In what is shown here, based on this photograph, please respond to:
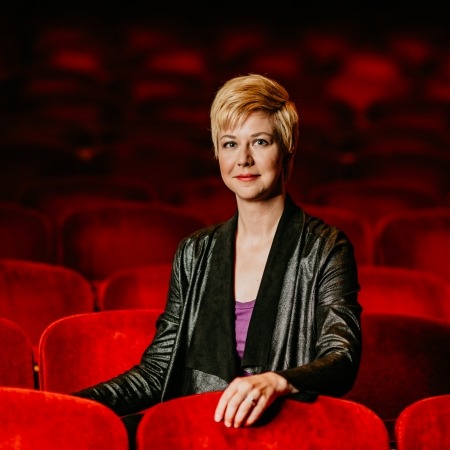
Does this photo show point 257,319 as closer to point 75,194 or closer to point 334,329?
point 334,329

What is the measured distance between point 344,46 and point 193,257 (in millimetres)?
2673

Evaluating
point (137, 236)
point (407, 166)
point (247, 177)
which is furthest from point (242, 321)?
point (407, 166)

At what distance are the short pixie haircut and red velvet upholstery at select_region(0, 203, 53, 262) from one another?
747mm

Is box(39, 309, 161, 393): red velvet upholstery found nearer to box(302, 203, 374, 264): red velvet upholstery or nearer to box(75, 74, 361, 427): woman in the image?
box(75, 74, 361, 427): woman

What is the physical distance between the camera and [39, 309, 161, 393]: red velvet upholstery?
99cm

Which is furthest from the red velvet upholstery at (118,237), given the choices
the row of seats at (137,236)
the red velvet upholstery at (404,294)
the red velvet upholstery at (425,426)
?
the red velvet upholstery at (425,426)

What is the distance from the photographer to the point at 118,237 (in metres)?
1.57

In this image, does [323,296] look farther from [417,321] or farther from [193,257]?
[417,321]

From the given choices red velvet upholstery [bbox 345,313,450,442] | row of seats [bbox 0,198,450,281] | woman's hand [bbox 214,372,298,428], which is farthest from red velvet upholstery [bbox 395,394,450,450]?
row of seats [bbox 0,198,450,281]

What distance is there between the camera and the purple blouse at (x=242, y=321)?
86 cm

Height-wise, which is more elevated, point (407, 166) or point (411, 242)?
point (407, 166)

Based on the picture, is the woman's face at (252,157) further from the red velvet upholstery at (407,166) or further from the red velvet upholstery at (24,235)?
the red velvet upholstery at (407,166)

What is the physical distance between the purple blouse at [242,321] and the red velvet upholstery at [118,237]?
717 mm

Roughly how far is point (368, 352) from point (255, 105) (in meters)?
0.38
